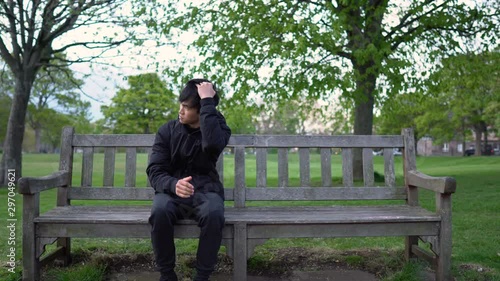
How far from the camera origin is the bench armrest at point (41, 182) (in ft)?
→ 11.8

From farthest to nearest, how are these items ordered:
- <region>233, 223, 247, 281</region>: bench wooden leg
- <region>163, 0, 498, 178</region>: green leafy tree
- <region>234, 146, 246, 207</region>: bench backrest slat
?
<region>163, 0, 498, 178</region>: green leafy tree, <region>234, 146, 246, 207</region>: bench backrest slat, <region>233, 223, 247, 281</region>: bench wooden leg

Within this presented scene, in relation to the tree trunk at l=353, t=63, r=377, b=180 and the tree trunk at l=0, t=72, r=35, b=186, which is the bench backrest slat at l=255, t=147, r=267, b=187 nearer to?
the tree trunk at l=353, t=63, r=377, b=180

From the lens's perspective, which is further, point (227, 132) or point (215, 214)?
point (227, 132)

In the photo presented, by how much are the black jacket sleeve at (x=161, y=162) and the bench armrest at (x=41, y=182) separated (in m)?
0.85

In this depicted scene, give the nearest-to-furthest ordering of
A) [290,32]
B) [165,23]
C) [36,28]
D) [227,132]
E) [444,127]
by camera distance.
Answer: [227,132] < [290,32] < [36,28] < [165,23] < [444,127]

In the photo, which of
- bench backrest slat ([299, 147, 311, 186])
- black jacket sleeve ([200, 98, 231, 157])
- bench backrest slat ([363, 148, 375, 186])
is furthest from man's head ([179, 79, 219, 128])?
bench backrest slat ([363, 148, 375, 186])

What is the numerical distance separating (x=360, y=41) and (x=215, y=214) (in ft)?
35.4

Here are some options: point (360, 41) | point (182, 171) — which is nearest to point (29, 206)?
point (182, 171)

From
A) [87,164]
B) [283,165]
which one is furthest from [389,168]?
[87,164]

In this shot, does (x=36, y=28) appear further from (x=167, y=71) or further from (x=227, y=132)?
(x=227, y=132)

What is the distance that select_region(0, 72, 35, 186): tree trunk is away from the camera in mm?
14617

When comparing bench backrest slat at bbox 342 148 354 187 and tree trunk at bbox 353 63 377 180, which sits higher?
tree trunk at bbox 353 63 377 180

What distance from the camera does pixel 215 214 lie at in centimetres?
351

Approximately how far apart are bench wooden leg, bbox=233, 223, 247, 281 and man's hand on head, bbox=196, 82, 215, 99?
3.35 feet
